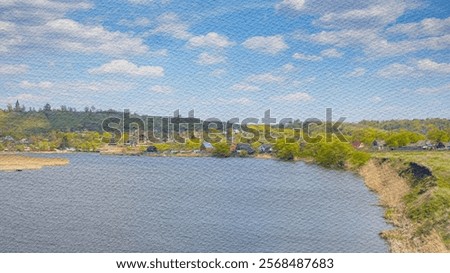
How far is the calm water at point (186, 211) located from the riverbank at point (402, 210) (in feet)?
0.61

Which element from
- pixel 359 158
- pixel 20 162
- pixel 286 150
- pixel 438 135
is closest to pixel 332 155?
pixel 359 158

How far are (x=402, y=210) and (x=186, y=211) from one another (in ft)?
9.22

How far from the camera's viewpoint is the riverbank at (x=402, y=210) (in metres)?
4.64

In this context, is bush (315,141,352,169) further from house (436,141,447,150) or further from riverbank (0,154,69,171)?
riverbank (0,154,69,171)

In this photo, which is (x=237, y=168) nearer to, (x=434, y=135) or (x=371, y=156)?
(x=371, y=156)

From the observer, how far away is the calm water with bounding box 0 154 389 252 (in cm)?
482

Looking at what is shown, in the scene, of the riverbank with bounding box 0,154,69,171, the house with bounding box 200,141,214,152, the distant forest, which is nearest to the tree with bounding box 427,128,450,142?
the distant forest

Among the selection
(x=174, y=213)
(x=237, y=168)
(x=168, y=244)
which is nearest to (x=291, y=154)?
(x=237, y=168)

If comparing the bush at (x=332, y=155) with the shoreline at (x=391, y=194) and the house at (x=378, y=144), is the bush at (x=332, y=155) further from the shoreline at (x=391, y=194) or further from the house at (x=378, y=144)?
the house at (x=378, y=144)

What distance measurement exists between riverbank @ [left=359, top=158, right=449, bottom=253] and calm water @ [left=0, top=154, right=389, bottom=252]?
185 millimetres

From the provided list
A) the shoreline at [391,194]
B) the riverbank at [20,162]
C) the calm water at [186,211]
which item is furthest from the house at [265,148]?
the riverbank at [20,162]

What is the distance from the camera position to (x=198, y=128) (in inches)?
358

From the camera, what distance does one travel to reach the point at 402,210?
22.1ft

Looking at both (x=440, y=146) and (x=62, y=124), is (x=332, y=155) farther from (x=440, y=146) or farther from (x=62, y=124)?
(x=62, y=124)
